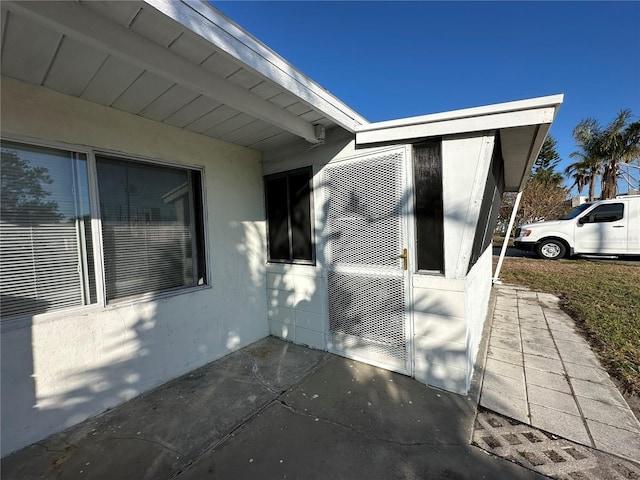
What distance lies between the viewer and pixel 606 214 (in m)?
7.43

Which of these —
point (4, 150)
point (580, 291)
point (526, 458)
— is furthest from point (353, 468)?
point (580, 291)

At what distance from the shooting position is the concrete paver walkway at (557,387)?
175 centimetres

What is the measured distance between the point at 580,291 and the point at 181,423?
22.1ft

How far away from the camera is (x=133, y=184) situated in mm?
2320

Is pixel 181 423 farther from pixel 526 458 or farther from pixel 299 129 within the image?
pixel 299 129

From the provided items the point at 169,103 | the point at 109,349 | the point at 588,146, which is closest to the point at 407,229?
the point at 169,103

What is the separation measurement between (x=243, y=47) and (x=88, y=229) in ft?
5.98

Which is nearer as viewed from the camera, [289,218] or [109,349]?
[109,349]

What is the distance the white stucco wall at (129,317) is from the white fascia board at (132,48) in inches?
37.4

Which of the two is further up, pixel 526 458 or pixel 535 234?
pixel 535 234

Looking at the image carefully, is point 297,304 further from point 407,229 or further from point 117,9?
point 117,9

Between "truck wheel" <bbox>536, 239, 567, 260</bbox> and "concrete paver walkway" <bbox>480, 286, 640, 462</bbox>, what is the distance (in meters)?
6.17

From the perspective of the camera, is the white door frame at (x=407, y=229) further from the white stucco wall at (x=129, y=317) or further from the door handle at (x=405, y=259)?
the white stucco wall at (x=129, y=317)

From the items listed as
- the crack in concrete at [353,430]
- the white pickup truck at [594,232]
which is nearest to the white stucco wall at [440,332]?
the crack in concrete at [353,430]
